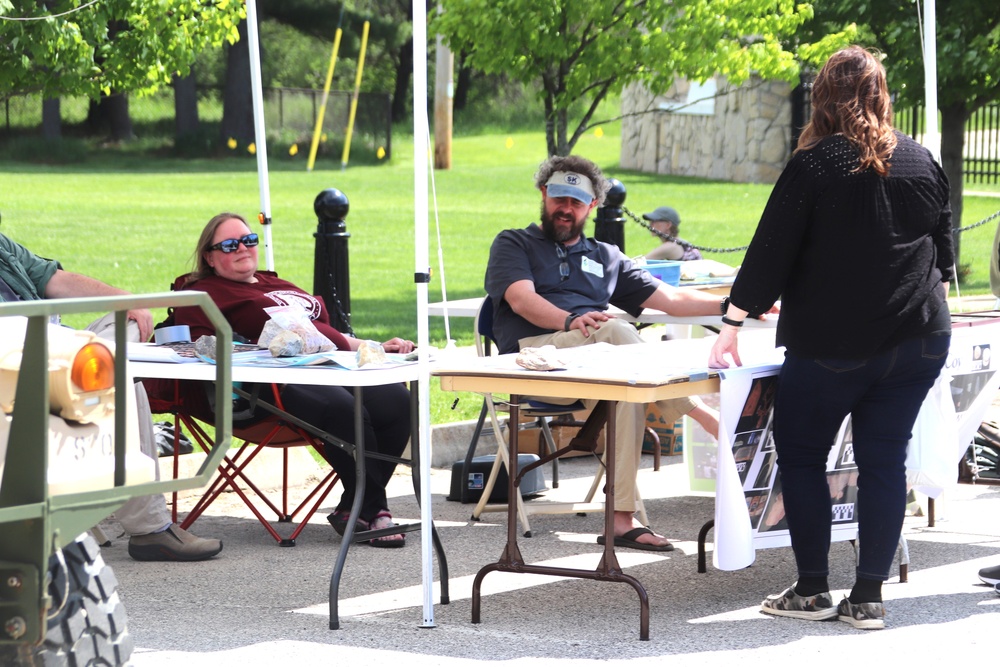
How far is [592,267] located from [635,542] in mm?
1333

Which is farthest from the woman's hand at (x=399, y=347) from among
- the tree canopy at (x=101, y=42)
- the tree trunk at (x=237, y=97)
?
the tree trunk at (x=237, y=97)

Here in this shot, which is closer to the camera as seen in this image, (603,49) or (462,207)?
(603,49)

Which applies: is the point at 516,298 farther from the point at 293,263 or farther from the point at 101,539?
the point at 293,263

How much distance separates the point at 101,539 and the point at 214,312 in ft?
9.68

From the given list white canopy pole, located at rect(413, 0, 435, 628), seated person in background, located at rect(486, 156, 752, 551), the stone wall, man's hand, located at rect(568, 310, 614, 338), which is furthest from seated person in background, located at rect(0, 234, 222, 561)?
the stone wall

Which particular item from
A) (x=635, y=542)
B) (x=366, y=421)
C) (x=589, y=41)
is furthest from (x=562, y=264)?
(x=589, y=41)

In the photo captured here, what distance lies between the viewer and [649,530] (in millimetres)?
5773

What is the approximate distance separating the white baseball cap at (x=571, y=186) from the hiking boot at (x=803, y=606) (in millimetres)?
2188

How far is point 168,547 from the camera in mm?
5562

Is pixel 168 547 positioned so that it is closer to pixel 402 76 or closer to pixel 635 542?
pixel 635 542

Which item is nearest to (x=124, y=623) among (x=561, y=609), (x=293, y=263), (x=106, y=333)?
(x=561, y=609)

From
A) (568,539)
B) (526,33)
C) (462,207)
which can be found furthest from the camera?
(462,207)

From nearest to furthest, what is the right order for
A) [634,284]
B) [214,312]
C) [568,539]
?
1. [214,312]
2. [568,539]
3. [634,284]

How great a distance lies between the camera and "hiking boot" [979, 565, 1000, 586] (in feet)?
16.8
